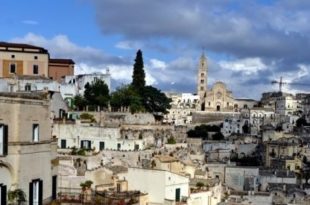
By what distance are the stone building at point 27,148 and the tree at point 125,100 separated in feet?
160

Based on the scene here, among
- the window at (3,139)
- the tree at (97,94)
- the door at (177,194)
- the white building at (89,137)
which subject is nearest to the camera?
the window at (3,139)

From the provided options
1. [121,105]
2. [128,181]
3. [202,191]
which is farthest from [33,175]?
[121,105]

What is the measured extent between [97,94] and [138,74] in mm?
17822

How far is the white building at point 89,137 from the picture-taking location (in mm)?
46531

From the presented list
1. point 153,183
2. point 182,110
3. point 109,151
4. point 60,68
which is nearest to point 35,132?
point 153,183

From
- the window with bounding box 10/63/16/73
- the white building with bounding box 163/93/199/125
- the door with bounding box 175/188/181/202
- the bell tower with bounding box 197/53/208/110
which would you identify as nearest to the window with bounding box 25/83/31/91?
the window with bounding box 10/63/16/73

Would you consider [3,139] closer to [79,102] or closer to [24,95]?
[24,95]

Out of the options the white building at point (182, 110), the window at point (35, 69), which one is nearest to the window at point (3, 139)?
the window at point (35, 69)

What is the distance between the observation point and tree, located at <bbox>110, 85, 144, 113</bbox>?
7031 cm

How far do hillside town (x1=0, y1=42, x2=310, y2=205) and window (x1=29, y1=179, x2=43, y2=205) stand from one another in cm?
3

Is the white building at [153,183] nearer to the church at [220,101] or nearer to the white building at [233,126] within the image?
the white building at [233,126]

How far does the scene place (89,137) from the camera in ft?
155

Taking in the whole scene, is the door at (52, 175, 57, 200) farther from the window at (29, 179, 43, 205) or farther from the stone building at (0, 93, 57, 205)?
the window at (29, 179, 43, 205)

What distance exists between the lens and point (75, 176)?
1203 inches
